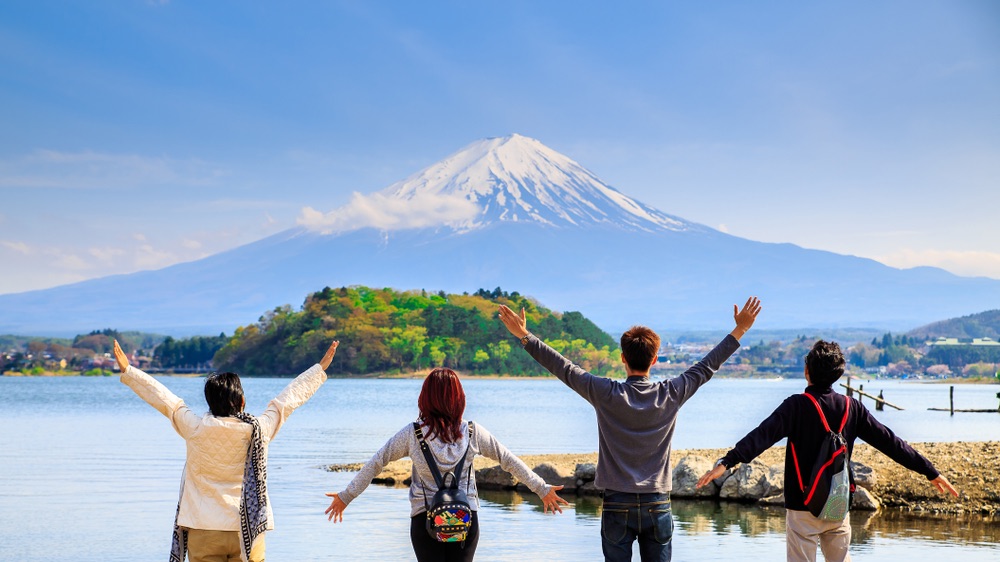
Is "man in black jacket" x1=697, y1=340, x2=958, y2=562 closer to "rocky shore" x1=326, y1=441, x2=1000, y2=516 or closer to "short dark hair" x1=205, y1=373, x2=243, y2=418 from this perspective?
"short dark hair" x1=205, y1=373, x2=243, y2=418

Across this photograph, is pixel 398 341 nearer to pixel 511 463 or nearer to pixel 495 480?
pixel 495 480

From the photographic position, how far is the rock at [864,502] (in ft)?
51.7

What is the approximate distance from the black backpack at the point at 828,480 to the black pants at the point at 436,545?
1714 millimetres

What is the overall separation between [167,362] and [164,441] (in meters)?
114

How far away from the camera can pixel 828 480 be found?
20.9 feet

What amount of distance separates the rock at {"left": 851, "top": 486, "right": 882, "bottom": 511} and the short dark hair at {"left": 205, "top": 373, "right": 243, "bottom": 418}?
11274 mm

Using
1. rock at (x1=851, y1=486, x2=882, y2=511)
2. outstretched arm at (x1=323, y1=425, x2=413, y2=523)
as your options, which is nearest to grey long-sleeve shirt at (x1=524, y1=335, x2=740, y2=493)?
outstretched arm at (x1=323, y1=425, x2=413, y2=523)

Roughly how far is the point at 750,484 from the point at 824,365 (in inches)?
431

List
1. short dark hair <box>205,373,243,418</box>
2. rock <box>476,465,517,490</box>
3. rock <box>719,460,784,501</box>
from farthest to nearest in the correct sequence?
rock <box>476,465,517,490</box> < rock <box>719,460,784,501</box> < short dark hair <box>205,373,243,418</box>

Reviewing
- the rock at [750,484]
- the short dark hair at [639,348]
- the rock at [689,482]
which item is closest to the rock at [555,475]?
the rock at [689,482]

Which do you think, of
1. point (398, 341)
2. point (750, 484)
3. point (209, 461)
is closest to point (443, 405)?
point (209, 461)

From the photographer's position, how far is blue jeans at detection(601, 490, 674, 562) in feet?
20.2

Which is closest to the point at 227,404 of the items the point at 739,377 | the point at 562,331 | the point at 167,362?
the point at 562,331

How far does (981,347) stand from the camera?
176 meters
